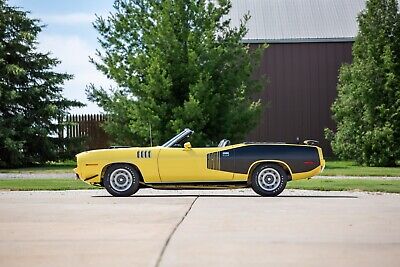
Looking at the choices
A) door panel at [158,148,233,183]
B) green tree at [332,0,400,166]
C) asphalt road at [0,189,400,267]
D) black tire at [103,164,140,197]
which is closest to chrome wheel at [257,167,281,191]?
asphalt road at [0,189,400,267]

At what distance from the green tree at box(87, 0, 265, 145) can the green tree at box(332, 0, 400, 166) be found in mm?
4753

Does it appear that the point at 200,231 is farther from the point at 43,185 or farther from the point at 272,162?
the point at 43,185

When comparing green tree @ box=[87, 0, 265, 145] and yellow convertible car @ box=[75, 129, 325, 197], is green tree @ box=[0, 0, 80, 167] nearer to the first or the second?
green tree @ box=[87, 0, 265, 145]

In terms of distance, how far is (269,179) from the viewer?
1566cm

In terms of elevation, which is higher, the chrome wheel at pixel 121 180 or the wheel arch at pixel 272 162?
the wheel arch at pixel 272 162

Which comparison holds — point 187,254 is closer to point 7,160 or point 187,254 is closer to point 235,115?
point 235,115

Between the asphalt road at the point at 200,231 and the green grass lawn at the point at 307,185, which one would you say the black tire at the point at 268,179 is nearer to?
the asphalt road at the point at 200,231

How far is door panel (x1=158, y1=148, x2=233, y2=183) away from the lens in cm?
1566

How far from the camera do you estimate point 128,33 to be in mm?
31391

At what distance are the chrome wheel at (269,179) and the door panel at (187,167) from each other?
0.58 meters

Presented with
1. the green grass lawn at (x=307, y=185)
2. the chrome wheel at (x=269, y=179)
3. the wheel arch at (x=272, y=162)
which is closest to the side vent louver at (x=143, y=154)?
the wheel arch at (x=272, y=162)

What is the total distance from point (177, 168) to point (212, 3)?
48.8ft

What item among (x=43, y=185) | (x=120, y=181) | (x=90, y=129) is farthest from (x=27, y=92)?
(x=120, y=181)

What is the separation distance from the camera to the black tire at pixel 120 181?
618 inches
